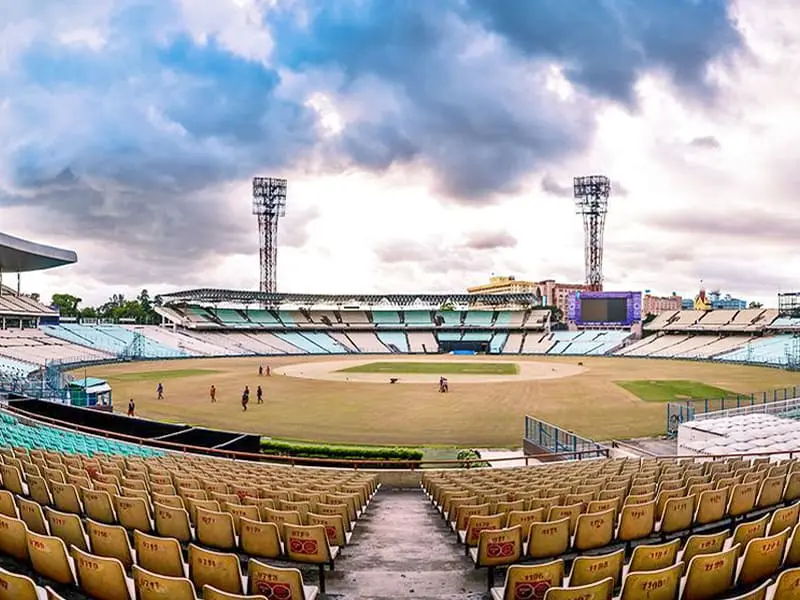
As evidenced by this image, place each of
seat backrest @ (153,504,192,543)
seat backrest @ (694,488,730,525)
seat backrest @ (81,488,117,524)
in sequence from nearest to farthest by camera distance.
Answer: seat backrest @ (153,504,192,543) → seat backrest @ (81,488,117,524) → seat backrest @ (694,488,730,525)

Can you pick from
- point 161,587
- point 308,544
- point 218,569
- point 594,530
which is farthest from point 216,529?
point 594,530

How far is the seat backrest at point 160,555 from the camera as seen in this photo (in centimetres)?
538

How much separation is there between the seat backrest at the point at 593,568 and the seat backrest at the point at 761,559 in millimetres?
1163

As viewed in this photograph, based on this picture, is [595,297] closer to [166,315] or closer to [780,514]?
[166,315]

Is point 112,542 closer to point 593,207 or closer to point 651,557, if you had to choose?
point 651,557

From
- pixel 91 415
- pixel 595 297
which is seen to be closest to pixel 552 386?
pixel 91 415

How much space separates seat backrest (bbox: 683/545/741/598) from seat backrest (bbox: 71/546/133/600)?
15.7 feet

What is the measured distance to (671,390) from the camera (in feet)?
140

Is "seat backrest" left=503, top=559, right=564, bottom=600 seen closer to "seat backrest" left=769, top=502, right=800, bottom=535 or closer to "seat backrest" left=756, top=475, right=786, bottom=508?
"seat backrest" left=769, top=502, right=800, bottom=535

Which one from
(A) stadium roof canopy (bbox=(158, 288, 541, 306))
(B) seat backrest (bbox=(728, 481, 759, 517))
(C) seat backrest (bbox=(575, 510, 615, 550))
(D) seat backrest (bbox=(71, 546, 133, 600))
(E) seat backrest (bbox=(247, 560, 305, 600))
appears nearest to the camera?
(D) seat backrest (bbox=(71, 546, 133, 600))

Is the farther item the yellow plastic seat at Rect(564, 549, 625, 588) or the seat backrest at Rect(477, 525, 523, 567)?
the seat backrest at Rect(477, 525, 523, 567)

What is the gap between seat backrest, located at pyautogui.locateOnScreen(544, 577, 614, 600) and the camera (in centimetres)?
439

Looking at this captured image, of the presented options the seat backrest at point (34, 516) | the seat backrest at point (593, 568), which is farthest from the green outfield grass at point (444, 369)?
the seat backrest at point (593, 568)

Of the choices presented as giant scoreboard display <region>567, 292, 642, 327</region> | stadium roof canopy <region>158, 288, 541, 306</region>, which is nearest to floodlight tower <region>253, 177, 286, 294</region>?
stadium roof canopy <region>158, 288, 541, 306</region>
